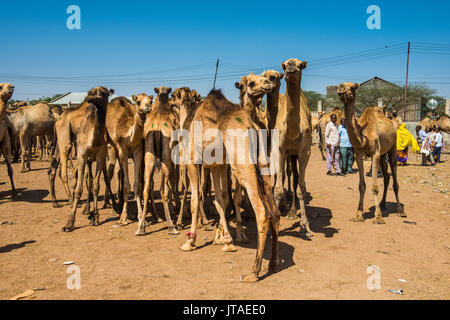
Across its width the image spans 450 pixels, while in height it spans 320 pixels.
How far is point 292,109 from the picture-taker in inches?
248

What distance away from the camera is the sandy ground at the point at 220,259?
14.3 feet

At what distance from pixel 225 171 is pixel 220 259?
152 centimetres

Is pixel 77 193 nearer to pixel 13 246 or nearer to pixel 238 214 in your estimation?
pixel 13 246

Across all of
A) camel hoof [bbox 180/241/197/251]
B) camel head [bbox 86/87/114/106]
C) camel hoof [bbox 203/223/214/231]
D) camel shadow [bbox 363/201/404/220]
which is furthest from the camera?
camel shadow [bbox 363/201/404/220]

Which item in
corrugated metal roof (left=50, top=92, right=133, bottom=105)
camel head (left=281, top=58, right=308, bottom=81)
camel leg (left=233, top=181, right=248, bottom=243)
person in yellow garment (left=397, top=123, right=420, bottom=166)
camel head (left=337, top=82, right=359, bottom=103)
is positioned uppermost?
corrugated metal roof (left=50, top=92, right=133, bottom=105)

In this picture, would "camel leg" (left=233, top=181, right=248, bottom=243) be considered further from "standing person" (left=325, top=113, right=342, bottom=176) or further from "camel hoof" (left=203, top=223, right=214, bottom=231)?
"standing person" (left=325, top=113, right=342, bottom=176)

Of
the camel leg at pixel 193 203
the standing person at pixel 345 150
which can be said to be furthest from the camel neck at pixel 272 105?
the standing person at pixel 345 150

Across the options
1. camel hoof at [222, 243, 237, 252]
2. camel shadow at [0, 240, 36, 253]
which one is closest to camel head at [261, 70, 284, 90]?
camel hoof at [222, 243, 237, 252]

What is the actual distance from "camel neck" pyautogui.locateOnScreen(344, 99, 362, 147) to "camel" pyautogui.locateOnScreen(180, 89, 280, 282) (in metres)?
3.21

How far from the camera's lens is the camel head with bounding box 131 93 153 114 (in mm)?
6824

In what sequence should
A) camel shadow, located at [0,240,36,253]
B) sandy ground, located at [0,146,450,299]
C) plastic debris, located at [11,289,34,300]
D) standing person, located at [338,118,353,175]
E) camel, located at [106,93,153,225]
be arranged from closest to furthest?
plastic debris, located at [11,289,34,300]
sandy ground, located at [0,146,450,299]
camel shadow, located at [0,240,36,253]
camel, located at [106,93,153,225]
standing person, located at [338,118,353,175]

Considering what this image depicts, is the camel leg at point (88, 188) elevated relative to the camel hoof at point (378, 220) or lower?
elevated

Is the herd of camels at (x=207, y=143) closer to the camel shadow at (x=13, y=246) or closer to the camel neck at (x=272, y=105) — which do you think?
the camel neck at (x=272, y=105)

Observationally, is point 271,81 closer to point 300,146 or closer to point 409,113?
point 300,146
